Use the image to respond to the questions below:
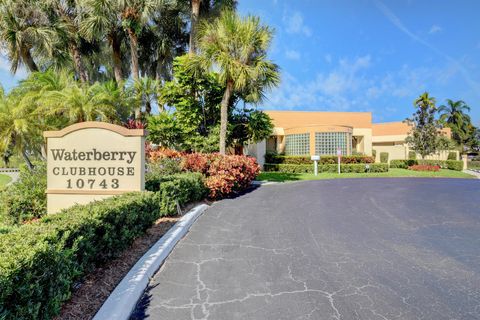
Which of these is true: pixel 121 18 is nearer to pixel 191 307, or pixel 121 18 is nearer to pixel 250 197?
pixel 250 197

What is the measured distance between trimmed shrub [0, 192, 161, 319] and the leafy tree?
91.3 ft

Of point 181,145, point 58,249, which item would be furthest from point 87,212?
point 181,145

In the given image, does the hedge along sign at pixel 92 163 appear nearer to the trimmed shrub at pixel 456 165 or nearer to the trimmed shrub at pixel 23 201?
the trimmed shrub at pixel 23 201

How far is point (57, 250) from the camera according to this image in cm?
264

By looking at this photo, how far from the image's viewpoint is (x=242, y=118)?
1639 centimetres

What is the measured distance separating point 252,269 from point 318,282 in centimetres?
95

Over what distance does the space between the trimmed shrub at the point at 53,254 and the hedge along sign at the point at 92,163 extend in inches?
66.2

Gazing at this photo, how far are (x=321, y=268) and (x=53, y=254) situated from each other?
344 centimetres

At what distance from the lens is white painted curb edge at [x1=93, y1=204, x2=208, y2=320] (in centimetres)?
290

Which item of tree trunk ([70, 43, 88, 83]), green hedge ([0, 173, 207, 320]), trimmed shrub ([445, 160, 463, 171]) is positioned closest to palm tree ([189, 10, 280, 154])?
tree trunk ([70, 43, 88, 83])

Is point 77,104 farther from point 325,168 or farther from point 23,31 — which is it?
point 325,168

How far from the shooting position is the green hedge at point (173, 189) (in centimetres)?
670

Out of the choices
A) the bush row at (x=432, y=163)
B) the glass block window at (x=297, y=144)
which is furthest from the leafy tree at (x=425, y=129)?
the glass block window at (x=297, y=144)

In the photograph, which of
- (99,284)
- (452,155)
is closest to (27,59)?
(99,284)
